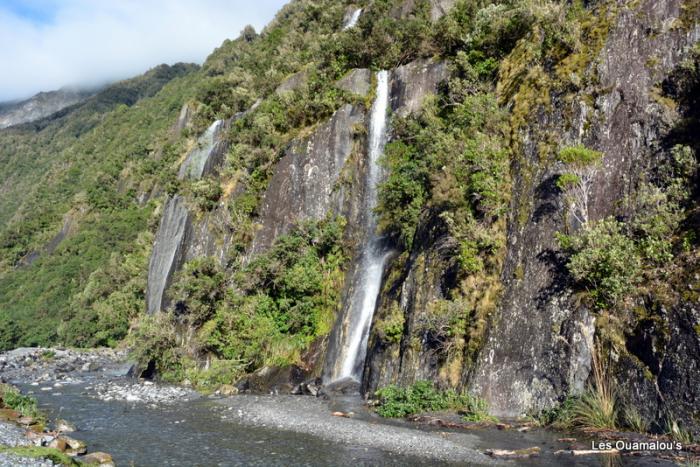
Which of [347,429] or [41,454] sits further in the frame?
[347,429]

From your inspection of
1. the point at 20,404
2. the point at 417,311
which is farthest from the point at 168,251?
the point at 417,311

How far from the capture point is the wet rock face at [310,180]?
31.4 meters

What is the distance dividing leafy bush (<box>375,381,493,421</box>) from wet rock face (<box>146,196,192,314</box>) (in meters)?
21.8

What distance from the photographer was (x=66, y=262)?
7081 cm

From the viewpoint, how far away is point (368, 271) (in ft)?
88.1

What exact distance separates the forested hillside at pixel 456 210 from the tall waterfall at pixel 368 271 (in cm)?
18

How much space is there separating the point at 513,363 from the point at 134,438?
1130 cm

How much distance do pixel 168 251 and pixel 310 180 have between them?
15.1m

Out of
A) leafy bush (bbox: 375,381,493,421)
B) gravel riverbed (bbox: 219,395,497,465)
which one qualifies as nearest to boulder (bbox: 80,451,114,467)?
gravel riverbed (bbox: 219,395,497,465)

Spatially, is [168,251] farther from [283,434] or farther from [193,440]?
[283,434]

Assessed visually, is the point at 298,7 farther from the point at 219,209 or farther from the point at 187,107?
the point at 219,209

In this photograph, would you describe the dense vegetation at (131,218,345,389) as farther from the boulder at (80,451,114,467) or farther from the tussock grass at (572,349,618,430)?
the tussock grass at (572,349,618,430)

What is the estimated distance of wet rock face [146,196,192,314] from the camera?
37.4 meters

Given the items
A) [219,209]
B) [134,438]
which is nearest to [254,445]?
[134,438]
